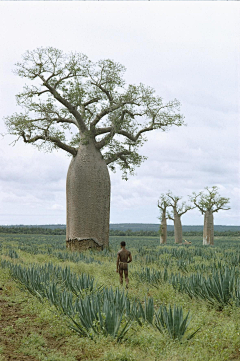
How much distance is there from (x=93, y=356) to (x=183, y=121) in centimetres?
1364

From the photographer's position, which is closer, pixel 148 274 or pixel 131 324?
pixel 131 324

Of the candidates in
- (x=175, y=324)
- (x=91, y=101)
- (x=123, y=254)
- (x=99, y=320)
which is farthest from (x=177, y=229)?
(x=99, y=320)

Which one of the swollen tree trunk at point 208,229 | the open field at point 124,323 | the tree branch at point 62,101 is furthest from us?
the swollen tree trunk at point 208,229

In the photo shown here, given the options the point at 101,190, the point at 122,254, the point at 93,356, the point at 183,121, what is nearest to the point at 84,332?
the point at 93,356

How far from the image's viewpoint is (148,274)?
7.70 m

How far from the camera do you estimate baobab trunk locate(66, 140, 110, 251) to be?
573 inches

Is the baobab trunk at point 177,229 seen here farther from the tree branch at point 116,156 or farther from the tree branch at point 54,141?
the tree branch at point 54,141

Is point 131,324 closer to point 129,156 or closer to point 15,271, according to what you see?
point 15,271

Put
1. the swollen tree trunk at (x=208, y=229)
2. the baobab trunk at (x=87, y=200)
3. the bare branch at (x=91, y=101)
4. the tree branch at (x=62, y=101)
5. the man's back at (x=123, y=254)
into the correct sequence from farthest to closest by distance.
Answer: the swollen tree trunk at (x=208, y=229)
the bare branch at (x=91, y=101)
the tree branch at (x=62, y=101)
the baobab trunk at (x=87, y=200)
the man's back at (x=123, y=254)

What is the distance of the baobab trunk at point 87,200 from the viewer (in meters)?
14.6

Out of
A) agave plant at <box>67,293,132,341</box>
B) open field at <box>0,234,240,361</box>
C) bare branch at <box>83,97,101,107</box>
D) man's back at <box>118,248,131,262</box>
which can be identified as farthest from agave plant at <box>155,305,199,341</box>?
bare branch at <box>83,97,101,107</box>

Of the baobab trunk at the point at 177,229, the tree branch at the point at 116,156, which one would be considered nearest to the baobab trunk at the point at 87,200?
the tree branch at the point at 116,156

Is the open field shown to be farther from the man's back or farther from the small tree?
the small tree

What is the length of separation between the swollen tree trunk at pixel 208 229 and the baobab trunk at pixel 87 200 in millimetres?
14565
